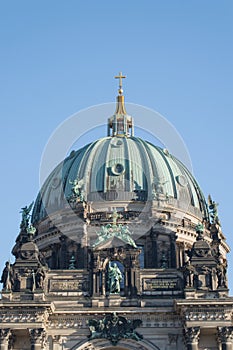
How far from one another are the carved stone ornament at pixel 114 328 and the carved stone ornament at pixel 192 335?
3.08 meters

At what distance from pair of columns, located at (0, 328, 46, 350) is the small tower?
1044 inches

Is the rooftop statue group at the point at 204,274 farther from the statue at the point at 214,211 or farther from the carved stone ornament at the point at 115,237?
the statue at the point at 214,211

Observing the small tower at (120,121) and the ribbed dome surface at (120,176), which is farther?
the small tower at (120,121)

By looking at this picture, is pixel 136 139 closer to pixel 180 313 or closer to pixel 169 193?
pixel 169 193

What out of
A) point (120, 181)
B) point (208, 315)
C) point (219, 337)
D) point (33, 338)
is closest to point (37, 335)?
point (33, 338)

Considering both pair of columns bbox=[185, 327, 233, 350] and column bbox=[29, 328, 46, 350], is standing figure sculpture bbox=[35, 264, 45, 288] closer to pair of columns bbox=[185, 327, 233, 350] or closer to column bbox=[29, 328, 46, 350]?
column bbox=[29, 328, 46, 350]

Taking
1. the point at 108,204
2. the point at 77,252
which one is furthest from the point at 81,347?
the point at 108,204

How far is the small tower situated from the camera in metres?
69.8

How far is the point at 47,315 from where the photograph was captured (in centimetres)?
4703

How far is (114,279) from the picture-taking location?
48.8 meters

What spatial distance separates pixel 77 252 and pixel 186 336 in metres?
13.3

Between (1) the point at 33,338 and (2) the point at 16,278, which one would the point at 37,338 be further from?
(2) the point at 16,278

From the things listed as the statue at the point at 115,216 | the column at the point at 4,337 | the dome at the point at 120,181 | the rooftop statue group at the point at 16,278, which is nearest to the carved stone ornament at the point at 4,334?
the column at the point at 4,337

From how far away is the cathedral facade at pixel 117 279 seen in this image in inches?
1831
